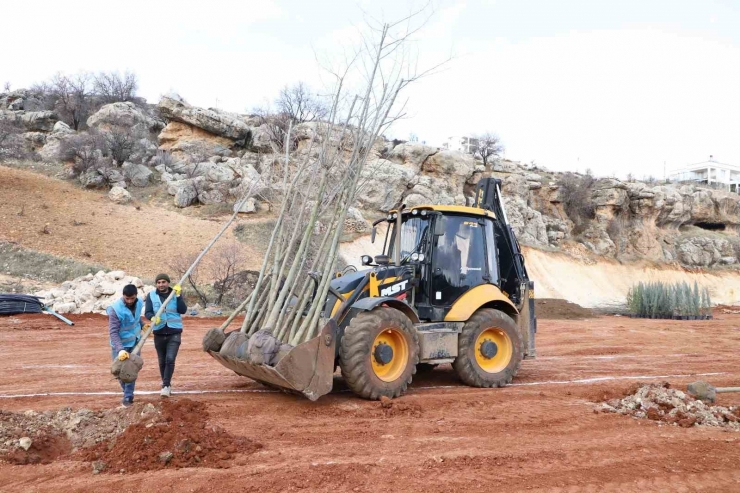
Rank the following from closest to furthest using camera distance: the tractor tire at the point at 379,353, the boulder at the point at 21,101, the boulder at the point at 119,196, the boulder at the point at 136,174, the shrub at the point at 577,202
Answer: the tractor tire at the point at 379,353
the boulder at the point at 119,196
the boulder at the point at 136,174
the shrub at the point at 577,202
the boulder at the point at 21,101

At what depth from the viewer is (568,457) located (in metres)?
5.22

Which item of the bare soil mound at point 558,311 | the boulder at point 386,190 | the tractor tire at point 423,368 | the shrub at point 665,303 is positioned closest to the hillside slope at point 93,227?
the boulder at point 386,190

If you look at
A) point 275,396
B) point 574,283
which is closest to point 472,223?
point 275,396

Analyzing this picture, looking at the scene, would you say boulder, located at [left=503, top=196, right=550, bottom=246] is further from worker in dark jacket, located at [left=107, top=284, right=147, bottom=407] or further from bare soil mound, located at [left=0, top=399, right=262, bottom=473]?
bare soil mound, located at [left=0, top=399, right=262, bottom=473]

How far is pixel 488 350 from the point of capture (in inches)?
330

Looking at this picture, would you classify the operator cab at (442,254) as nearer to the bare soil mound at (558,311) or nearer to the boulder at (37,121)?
the bare soil mound at (558,311)

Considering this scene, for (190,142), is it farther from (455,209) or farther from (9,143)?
(455,209)

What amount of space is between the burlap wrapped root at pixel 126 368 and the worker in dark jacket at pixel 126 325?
565 millimetres

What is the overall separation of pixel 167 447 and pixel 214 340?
7.17ft

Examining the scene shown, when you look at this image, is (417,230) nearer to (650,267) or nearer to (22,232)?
(22,232)

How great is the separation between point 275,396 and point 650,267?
3414cm

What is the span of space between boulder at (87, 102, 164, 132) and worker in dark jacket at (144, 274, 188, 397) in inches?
1272

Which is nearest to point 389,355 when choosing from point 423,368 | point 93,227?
point 423,368

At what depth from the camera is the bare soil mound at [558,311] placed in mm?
22328
